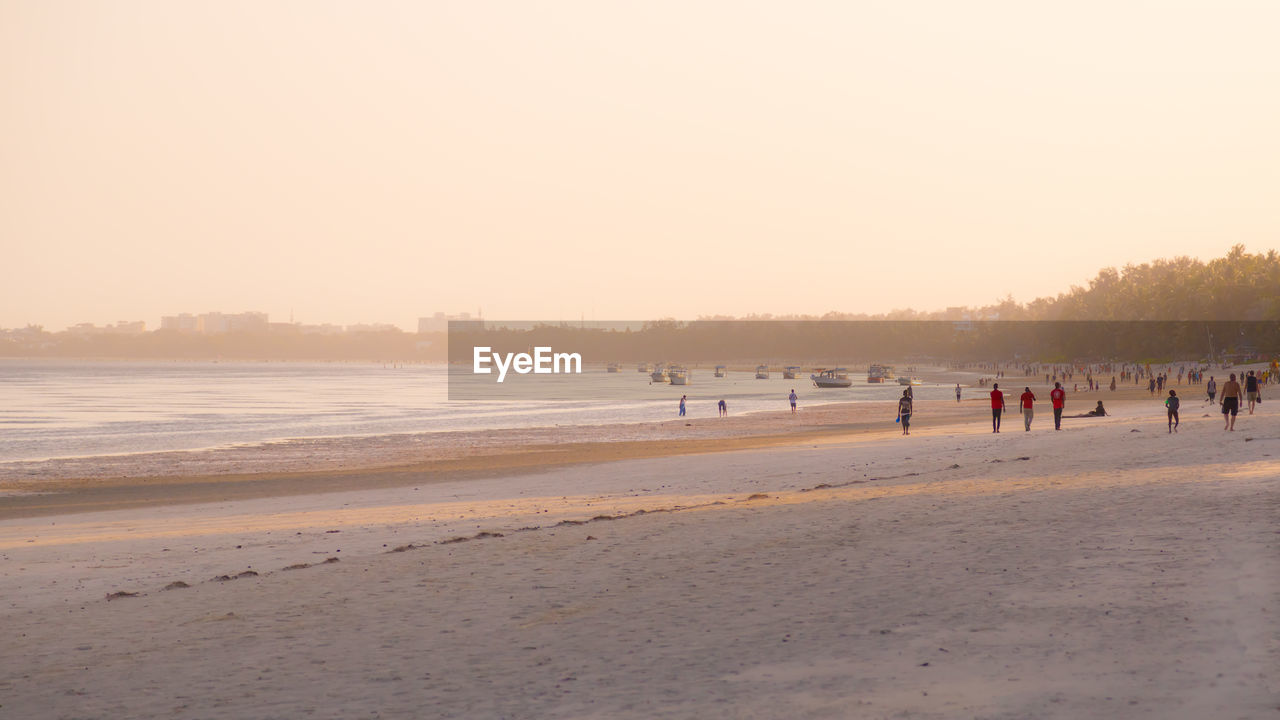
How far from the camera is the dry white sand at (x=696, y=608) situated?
7707mm

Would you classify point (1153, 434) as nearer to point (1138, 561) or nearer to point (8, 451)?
point (1138, 561)

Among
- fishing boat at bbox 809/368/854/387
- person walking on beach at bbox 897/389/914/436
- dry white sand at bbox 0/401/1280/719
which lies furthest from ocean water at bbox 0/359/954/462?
fishing boat at bbox 809/368/854/387

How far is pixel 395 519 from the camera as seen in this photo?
1909 cm

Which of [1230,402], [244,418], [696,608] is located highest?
[1230,402]

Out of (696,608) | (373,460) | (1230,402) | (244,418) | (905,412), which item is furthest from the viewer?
(244,418)

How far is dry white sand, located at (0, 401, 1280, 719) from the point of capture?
25.3ft

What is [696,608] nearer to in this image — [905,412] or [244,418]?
[905,412]

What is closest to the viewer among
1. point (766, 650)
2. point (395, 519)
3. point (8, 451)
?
point (766, 650)

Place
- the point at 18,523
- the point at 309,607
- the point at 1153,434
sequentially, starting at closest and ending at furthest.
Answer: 1. the point at 309,607
2. the point at 18,523
3. the point at 1153,434

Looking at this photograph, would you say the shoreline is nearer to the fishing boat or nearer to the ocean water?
the ocean water

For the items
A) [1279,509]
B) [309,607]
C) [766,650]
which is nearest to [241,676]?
[309,607]

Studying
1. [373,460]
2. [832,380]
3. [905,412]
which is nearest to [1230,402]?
[905,412]

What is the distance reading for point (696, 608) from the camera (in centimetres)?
1055

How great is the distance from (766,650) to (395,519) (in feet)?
38.4
